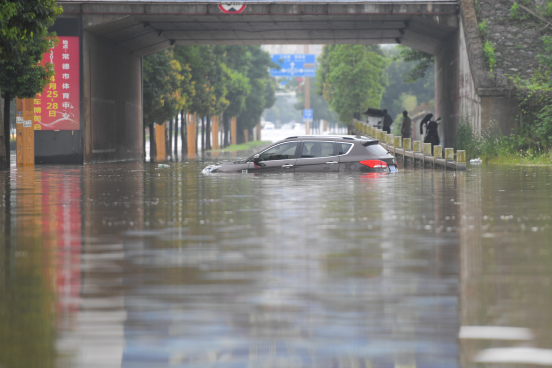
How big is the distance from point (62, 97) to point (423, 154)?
1583cm

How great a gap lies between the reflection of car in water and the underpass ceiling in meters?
16.2

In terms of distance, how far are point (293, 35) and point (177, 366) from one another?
4314 cm

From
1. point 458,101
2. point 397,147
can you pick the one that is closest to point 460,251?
point 397,147

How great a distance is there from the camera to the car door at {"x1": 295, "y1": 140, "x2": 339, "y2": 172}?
2302 centimetres

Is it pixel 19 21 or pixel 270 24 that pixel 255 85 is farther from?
pixel 19 21

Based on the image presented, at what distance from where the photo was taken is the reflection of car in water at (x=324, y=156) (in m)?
23.0

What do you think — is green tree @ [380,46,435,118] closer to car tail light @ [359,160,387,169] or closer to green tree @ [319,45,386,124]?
green tree @ [319,45,386,124]

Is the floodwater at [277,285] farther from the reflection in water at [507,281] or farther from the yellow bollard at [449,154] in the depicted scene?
the yellow bollard at [449,154]

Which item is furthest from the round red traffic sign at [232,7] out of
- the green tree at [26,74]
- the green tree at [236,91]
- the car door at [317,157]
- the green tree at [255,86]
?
the green tree at [255,86]

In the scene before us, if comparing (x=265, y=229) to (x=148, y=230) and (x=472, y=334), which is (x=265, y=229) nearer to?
(x=148, y=230)

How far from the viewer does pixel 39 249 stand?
9430 mm

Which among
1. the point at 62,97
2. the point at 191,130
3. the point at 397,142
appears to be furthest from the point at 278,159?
the point at 191,130

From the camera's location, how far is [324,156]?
23.1 meters

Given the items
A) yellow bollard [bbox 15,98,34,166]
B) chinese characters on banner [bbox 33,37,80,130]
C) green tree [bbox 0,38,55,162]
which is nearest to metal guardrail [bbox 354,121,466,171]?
chinese characters on banner [bbox 33,37,80,130]
